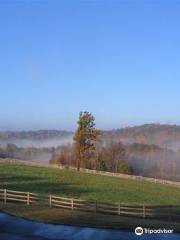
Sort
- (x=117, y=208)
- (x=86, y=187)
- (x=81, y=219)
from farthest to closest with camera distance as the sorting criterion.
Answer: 1. (x=86, y=187)
2. (x=117, y=208)
3. (x=81, y=219)

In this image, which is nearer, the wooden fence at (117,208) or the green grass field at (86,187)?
the wooden fence at (117,208)

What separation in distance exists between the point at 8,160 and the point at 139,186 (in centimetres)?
3244

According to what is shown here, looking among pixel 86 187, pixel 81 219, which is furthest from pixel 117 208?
pixel 86 187

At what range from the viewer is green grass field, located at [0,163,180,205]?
54.4 meters

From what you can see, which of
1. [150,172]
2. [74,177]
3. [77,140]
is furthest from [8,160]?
[150,172]

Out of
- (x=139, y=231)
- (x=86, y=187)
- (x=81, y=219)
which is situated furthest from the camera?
(x=86, y=187)

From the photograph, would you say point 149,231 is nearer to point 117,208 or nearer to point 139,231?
point 139,231

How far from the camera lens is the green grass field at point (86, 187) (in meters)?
54.4

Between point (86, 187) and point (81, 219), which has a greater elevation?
point (81, 219)

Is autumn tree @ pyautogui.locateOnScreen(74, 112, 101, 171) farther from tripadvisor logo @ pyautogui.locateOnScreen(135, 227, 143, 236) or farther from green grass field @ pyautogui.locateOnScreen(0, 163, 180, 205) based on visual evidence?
tripadvisor logo @ pyautogui.locateOnScreen(135, 227, 143, 236)

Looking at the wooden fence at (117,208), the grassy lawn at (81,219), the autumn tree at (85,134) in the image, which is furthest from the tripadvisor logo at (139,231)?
the autumn tree at (85,134)

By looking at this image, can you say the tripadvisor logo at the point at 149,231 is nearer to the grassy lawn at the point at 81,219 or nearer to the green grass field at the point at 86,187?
the grassy lawn at the point at 81,219

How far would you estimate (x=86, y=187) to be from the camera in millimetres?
61656

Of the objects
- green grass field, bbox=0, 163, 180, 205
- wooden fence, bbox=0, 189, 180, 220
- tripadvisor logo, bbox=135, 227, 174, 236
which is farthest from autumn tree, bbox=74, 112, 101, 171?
tripadvisor logo, bbox=135, 227, 174, 236
